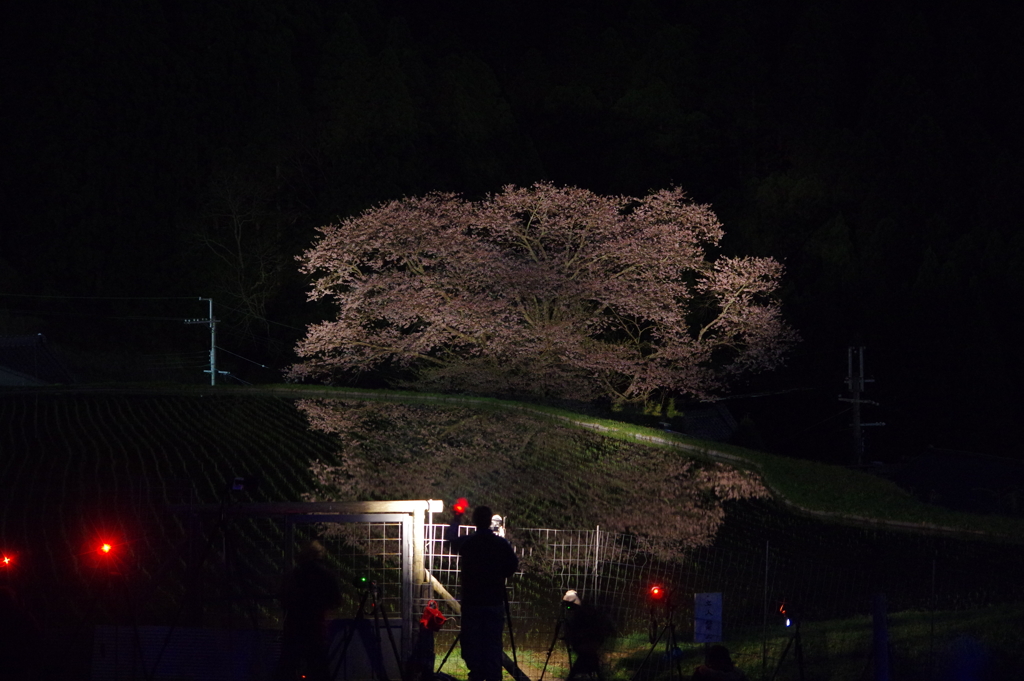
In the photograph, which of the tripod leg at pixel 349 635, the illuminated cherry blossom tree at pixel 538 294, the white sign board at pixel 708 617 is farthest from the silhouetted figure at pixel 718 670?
the illuminated cherry blossom tree at pixel 538 294

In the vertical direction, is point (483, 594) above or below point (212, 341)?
below

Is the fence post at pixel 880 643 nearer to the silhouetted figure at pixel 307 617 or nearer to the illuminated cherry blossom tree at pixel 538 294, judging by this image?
the silhouetted figure at pixel 307 617

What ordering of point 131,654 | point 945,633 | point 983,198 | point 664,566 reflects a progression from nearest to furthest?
1. point 131,654
2. point 945,633
3. point 664,566
4. point 983,198

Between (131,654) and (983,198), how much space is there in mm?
45201

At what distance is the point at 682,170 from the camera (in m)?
43.9

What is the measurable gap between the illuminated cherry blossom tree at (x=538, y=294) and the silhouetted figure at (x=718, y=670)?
64.6ft

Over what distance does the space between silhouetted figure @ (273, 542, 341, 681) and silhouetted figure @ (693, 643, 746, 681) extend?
80.8 inches

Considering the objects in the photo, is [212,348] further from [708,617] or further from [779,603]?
[708,617]

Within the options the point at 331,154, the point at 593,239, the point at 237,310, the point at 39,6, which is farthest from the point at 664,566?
the point at 39,6

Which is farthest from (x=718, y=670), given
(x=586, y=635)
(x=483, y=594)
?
(x=483, y=594)

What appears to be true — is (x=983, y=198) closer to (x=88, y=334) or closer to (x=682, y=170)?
(x=682, y=170)

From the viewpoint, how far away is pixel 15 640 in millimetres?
5473

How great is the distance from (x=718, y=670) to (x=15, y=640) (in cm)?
360

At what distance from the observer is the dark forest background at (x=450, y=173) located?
38219mm
